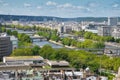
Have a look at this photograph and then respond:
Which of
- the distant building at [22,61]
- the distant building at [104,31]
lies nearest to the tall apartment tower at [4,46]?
the distant building at [22,61]

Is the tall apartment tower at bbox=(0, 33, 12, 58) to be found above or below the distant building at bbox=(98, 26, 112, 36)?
above

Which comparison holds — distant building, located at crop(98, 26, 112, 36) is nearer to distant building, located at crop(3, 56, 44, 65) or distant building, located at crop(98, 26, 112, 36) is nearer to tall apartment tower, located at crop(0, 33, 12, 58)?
tall apartment tower, located at crop(0, 33, 12, 58)

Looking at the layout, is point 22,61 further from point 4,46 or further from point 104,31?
point 104,31

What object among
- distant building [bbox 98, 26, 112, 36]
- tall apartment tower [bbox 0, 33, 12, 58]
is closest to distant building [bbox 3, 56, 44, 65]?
tall apartment tower [bbox 0, 33, 12, 58]

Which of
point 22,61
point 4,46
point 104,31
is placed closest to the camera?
point 22,61

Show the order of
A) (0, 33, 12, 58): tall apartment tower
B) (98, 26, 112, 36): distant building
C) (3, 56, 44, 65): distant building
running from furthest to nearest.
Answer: (98, 26, 112, 36): distant building
(0, 33, 12, 58): tall apartment tower
(3, 56, 44, 65): distant building

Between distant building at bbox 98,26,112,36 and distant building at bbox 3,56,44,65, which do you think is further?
distant building at bbox 98,26,112,36

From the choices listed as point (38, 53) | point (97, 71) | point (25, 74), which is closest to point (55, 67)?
point (97, 71)

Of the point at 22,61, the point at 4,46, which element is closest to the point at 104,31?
the point at 4,46

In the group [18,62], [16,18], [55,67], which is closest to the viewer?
[55,67]

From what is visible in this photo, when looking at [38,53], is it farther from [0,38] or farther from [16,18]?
[16,18]

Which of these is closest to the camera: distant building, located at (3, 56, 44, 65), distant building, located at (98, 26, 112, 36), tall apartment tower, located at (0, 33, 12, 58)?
distant building, located at (3, 56, 44, 65)
